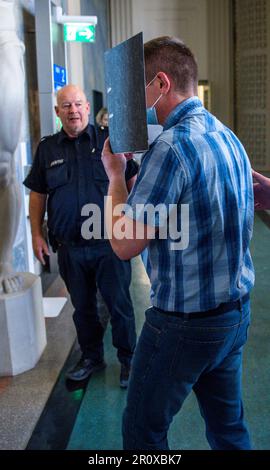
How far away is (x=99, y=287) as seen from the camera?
9.53 ft

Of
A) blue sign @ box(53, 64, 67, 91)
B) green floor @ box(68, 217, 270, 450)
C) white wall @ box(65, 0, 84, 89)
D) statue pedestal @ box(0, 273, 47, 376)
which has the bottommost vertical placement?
green floor @ box(68, 217, 270, 450)

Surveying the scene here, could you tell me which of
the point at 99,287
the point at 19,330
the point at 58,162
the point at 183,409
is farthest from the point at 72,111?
the point at 183,409

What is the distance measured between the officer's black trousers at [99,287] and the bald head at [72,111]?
66 centimetres

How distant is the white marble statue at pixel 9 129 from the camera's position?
2678 millimetres

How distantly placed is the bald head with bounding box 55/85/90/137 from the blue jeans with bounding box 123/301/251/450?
1.59m

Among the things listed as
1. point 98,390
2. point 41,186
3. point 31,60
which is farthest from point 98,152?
point 31,60

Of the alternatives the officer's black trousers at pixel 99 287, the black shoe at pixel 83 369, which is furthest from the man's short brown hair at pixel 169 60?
the black shoe at pixel 83 369

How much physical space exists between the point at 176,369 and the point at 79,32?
5196 mm

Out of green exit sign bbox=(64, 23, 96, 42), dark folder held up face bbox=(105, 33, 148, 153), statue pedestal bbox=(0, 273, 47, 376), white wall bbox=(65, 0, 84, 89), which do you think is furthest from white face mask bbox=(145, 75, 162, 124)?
white wall bbox=(65, 0, 84, 89)

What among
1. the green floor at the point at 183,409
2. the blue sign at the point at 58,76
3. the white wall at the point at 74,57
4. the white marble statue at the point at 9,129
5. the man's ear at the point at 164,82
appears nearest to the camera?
the man's ear at the point at 164,82

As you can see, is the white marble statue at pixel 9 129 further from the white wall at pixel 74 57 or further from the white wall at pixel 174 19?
the white wall at pixel 174 19

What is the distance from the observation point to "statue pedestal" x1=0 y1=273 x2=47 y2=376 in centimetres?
290

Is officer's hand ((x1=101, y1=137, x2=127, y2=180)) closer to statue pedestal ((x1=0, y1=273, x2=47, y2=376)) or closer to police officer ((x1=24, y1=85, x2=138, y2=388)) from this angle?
police officer ((x1=24, y1=85, x2=138, y2=388))

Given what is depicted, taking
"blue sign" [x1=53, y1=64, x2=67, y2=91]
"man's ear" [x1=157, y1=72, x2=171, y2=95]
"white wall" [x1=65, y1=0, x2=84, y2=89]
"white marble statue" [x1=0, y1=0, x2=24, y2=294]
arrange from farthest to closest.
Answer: "white wall" [x1=65, y1=0, x2=84, y2=89] → "blue sign" [x1=53, y1=64, x2=67, y2=91] → "white marble statue" [x1=0, y1=0, x2=24, y2=294] → "man's ear" [x1=157, y1=72, x2=171, y2=95]
